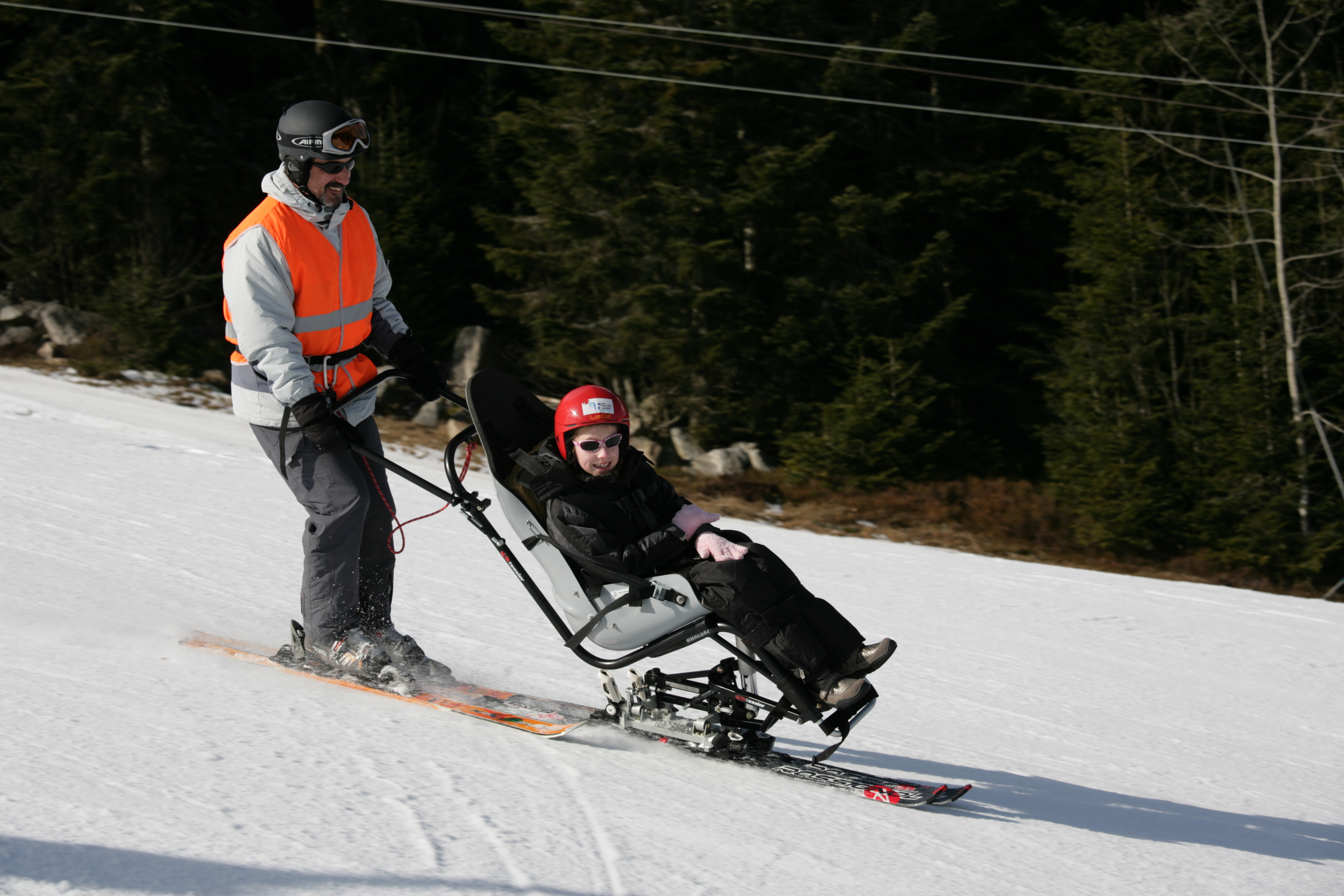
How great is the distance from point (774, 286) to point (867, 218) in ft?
5.64

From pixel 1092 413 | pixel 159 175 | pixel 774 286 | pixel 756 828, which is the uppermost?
pixel 159 175

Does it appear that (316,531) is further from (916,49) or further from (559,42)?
(916,49)

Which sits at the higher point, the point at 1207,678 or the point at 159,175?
the point at 159,175

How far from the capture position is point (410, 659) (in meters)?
4.23

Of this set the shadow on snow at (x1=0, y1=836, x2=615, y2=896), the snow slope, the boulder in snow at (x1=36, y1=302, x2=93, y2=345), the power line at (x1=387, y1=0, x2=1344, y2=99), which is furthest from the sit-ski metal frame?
the boulder in snow at (x1=36, y1=302, x2=93, y2=345)

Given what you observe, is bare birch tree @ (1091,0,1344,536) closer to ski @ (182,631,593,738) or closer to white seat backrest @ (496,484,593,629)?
ski @ (182,631,593,738)

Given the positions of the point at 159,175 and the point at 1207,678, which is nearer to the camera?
the point at 1207,678

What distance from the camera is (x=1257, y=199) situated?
1563cm

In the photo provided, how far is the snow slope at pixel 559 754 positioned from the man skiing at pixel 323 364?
29 centimetres

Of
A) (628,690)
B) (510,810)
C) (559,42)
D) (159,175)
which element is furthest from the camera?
(159,175)

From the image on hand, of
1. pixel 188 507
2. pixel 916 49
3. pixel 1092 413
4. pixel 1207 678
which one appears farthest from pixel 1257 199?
pixel 188 507

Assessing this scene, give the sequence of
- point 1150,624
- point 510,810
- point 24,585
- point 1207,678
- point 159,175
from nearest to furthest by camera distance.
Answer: point 510,810
point 24,585
point 1207,678
point 1150,624
point 159,175

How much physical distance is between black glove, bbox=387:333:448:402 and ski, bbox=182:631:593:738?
114cm

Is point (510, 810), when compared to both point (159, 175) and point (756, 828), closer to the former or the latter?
point (756, 828)
